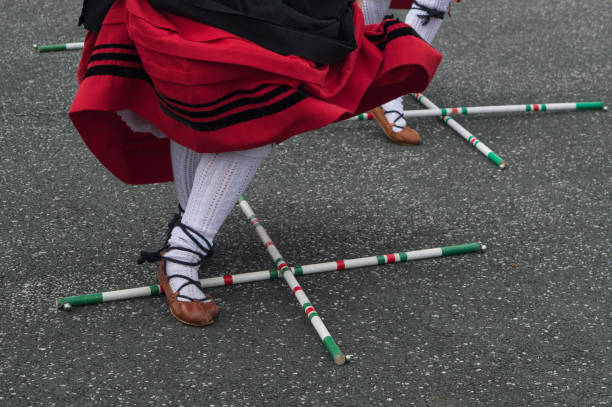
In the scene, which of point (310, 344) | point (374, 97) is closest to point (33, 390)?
point (310, 344)

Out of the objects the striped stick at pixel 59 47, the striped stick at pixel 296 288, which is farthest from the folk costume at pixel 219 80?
the striped stick at pixel 59 47

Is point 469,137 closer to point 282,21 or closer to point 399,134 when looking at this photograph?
point 399,134

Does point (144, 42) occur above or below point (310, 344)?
above

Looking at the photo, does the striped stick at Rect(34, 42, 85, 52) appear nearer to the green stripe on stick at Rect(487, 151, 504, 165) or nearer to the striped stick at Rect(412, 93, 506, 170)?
the striped stick at Rect(412, 93, 506, 170)

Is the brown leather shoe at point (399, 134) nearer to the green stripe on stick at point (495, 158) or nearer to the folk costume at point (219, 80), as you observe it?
the green stripe on stick at point (495, 158)

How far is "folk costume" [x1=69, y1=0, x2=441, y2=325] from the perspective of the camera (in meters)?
1.76

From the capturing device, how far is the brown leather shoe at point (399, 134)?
10.7 feet

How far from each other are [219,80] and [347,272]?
0.86 metres

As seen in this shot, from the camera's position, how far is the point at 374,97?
206 cm

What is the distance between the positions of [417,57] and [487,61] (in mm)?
2365

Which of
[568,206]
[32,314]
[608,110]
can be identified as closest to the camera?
[32,314]

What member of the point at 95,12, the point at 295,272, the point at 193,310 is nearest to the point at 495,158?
the point at 295,272

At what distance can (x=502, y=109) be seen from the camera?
138 inches

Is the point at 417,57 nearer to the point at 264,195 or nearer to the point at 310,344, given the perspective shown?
the point at 310,344
